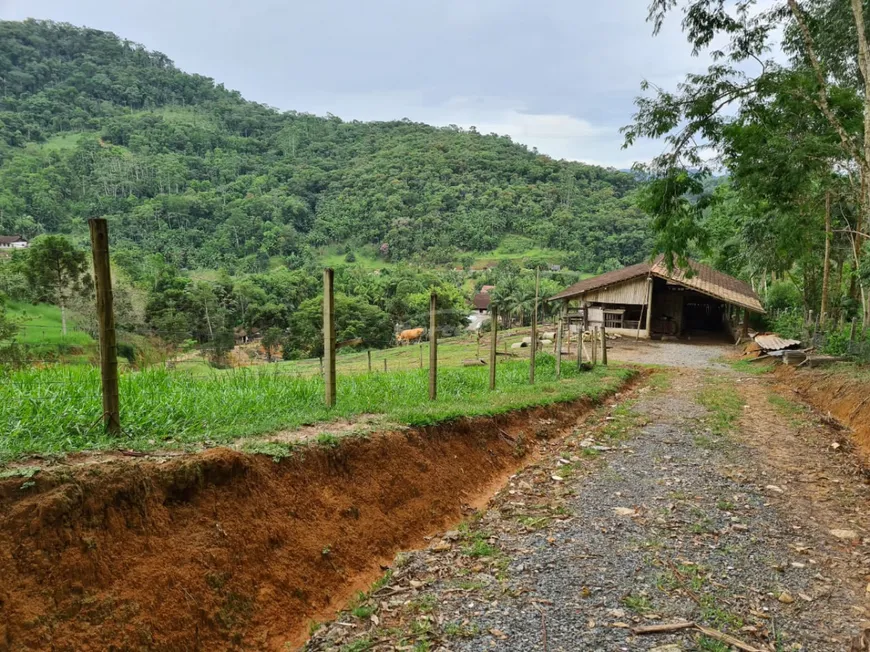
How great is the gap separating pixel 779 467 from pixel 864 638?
441cm

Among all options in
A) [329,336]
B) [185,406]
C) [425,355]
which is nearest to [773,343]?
[425,355]

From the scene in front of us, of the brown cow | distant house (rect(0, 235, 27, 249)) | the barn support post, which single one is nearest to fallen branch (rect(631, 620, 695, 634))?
the barn support post

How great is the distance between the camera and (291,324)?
145 ft

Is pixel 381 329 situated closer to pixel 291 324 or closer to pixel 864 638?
pixel 291 324

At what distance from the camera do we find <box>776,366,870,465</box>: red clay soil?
864cm

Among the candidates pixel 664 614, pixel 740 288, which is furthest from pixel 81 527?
pixel 740 288

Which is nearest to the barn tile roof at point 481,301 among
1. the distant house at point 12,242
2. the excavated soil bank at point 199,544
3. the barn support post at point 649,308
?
the barn support post at point 649,308

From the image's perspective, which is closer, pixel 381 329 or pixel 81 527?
pixel 81 527

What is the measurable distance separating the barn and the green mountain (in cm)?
4651

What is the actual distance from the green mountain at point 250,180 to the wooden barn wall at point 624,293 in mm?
48519

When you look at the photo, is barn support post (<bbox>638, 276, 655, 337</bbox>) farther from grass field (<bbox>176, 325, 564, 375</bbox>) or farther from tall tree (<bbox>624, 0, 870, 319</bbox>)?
tall tree (<bbox>624, 0, 870, 319</bbox>)

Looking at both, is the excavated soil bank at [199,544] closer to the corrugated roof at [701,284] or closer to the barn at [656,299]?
the corrugated roof at [701,284]

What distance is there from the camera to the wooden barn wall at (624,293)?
2830 cm

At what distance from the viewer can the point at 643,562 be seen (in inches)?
165
